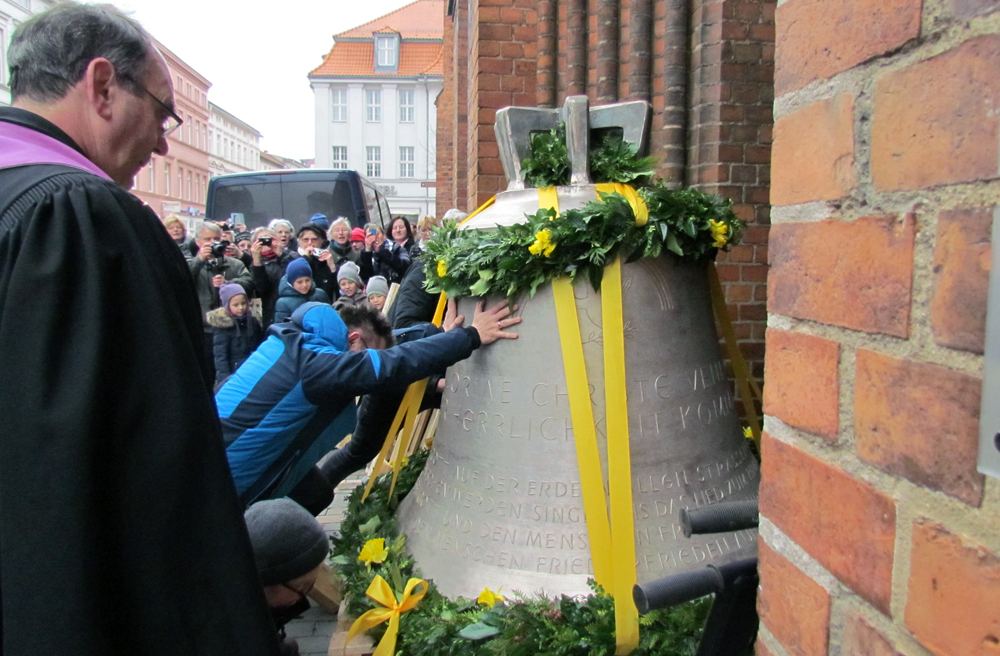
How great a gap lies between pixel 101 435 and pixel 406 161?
47.1 metres

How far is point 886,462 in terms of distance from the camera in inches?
29.1

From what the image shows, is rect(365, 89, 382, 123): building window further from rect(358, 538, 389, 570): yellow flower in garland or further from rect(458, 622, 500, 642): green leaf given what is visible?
rect(458, 622, 500, 642): green leaf

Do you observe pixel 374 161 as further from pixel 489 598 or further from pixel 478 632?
pixel 478 632

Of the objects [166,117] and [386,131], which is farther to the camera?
[386,131]

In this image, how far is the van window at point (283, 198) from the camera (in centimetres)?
1138

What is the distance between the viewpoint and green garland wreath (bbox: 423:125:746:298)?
2.05m

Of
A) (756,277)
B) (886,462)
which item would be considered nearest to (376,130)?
(756,277)

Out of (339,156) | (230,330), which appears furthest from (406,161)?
(230,330)

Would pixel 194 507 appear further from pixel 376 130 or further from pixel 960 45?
pixel 376 130

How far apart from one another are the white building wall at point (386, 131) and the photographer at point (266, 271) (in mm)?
37233

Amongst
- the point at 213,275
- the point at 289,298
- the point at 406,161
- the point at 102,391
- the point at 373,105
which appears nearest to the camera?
the point at 102,391

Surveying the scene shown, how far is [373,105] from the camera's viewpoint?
1805 inches

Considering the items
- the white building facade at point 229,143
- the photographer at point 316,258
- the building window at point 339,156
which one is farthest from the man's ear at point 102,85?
the white building facade at point 229,143

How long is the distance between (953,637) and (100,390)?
1.04 metres
